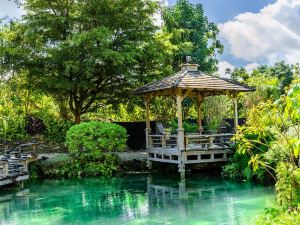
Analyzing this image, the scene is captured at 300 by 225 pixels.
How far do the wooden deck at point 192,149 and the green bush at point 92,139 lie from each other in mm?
1532

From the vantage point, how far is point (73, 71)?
17.3 meters

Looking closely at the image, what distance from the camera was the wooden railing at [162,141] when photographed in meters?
15.4

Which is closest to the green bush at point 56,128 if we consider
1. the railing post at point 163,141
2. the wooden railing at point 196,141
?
the wooden railing at point 196,141

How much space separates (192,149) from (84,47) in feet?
21.3

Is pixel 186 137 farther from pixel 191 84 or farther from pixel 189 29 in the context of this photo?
pixel 189 29

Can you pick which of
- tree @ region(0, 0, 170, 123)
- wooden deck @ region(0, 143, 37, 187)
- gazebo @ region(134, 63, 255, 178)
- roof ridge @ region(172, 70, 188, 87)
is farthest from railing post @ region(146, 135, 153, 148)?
wooden deck @ region(0, 143, 37, 187)

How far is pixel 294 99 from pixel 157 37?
1662cm

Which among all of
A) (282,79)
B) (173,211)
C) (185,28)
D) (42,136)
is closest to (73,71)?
(42,136)

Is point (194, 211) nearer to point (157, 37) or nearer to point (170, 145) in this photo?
point (170, 145)

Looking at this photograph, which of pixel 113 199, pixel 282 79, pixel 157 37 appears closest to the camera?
pixel 113 199

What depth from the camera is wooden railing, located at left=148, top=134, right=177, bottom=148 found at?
1543 cm

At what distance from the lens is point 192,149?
1446cm

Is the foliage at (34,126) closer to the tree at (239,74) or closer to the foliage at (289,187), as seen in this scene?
the foliage at (289,187)

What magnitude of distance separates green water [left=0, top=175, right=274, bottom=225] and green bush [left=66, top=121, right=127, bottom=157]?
1.49 m
